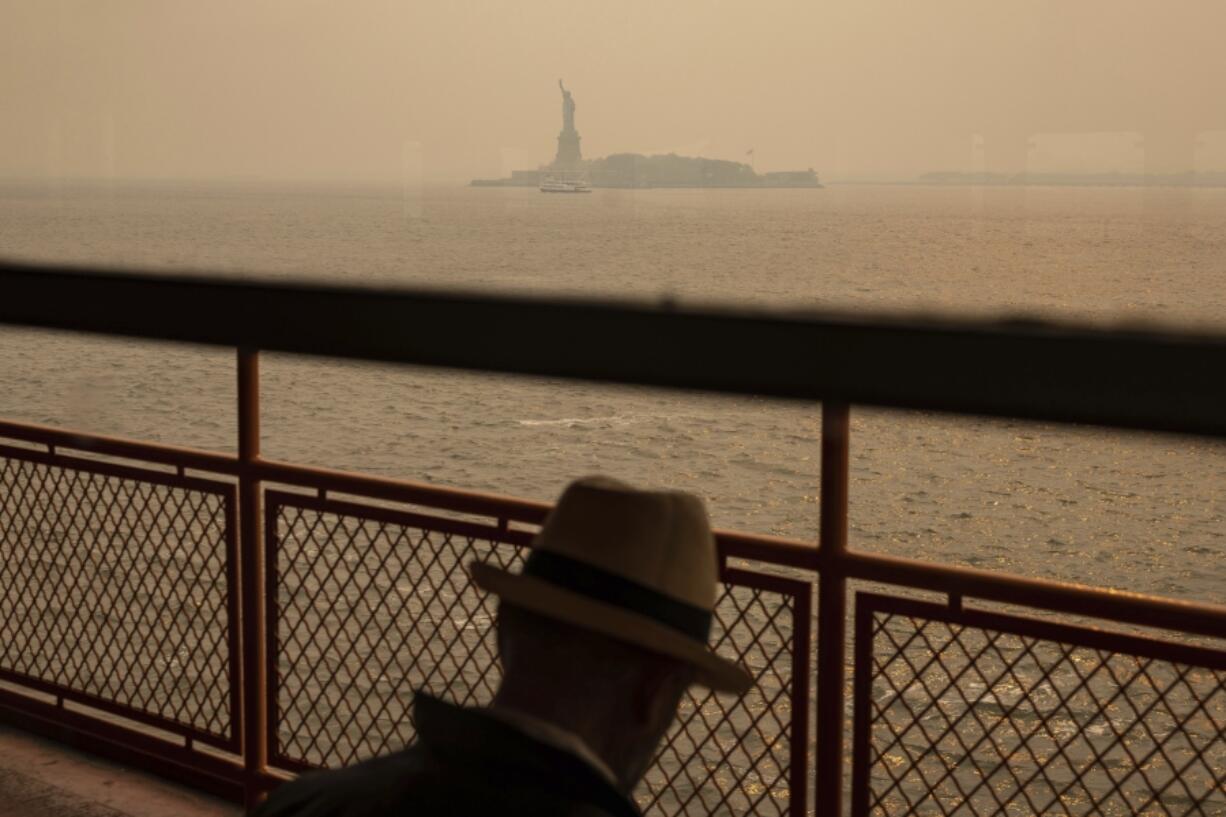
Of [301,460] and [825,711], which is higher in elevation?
[825,711]

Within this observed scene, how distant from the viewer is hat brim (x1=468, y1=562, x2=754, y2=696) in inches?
43.0

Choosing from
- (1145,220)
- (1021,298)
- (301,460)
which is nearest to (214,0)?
(1021,298)

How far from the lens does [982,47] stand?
127 metres

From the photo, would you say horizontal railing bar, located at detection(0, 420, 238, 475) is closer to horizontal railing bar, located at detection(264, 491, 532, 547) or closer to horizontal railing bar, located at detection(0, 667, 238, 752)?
horizontal railing bar, located at detection(264, 491, 532, 547)

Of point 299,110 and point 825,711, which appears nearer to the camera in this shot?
point 825,711

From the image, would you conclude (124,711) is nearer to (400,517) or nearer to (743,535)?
(400,517)

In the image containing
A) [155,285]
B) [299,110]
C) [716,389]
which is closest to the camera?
[716,389]

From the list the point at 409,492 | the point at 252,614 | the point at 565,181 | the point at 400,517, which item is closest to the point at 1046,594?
the point at 409,492

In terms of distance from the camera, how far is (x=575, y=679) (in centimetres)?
110

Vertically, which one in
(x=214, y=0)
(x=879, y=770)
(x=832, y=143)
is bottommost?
(x=879, y=770)

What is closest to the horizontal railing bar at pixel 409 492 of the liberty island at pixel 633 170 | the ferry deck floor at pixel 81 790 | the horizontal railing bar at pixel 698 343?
the ferry deck floor at pixel 81 790

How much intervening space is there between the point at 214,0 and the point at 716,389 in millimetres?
126247

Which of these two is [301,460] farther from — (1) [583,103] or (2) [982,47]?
(2) [982,47]

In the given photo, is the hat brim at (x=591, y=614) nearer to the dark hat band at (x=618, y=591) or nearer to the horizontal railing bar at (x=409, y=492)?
the dark hat band at (x=618, y=591)
